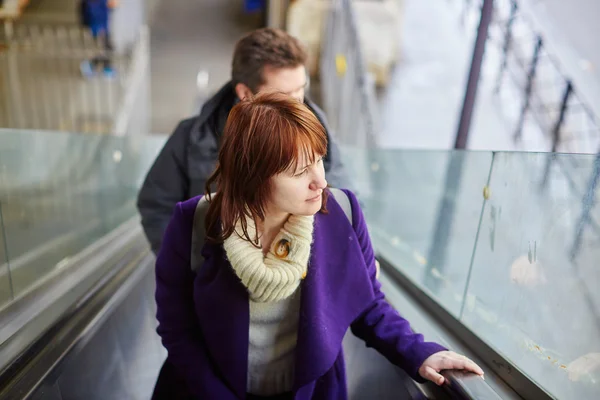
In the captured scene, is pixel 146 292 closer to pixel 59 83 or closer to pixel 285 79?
pixel 285 79

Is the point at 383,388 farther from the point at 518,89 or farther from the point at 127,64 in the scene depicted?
the point at 127,64

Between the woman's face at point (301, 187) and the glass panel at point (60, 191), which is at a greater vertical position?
the woman's face at point (301, 187)

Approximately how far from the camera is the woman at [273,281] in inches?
36.7

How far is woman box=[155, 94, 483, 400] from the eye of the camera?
93cm

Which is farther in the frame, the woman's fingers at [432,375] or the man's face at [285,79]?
the man's face at [285,79]

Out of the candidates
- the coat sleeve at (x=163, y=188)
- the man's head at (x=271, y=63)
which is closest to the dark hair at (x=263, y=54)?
the man's head at (x=271, y=63)

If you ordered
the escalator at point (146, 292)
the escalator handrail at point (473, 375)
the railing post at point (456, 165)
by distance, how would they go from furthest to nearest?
the railing post at point (456, 165) < the escalator at point (146, 292) < the escalator handrail at point (473, 375)

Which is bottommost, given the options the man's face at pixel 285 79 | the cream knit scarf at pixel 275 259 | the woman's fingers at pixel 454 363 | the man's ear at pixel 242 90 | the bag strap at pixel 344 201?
the woman's fingers at pixel 454 363

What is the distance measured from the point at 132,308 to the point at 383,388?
48.3 inches

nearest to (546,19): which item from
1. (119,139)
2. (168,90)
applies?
(119,139)

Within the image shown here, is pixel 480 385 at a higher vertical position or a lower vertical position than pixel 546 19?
lower

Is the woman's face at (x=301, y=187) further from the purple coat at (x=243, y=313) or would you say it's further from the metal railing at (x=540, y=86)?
the metal railing at (x=540, y=86)

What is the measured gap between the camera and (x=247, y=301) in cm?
106

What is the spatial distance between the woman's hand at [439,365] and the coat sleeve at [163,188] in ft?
3.58
